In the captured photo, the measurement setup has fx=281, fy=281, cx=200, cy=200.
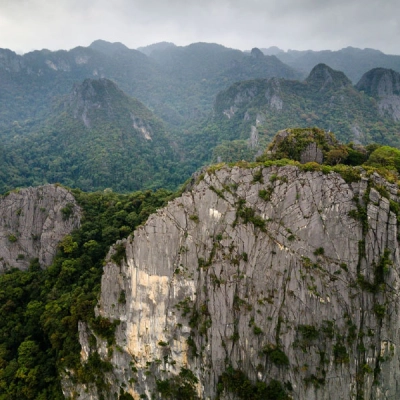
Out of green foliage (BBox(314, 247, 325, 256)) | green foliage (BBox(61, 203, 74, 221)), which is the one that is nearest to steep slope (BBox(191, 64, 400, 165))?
green foliage (BBox(61, 203, 74, 221))

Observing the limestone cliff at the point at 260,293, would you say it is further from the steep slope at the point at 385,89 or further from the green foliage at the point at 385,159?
the steep slope at the point at 385,89

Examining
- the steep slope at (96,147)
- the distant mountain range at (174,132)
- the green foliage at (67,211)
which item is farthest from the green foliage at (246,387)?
the steep slope at (96,147)

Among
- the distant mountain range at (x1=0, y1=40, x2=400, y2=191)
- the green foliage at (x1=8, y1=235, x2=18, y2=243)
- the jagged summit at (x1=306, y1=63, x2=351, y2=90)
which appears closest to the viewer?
the green foliage at (x1=8, y1=235, x2=18, y2=243)

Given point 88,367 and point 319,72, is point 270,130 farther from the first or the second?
point 88,367

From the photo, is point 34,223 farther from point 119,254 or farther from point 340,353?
point 340,353

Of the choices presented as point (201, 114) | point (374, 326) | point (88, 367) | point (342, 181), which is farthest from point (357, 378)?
point (201, 114)

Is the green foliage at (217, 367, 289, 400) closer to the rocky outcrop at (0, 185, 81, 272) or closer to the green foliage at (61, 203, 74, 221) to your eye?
the rocky outcrop at (0, 185, 81, 272)
